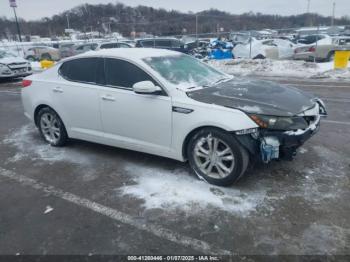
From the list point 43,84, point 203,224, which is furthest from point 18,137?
point 203,224

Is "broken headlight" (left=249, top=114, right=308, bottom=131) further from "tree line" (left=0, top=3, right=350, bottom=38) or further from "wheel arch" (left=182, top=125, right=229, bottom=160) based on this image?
"tree line" (left=0, top=3, right=350, bottom=38)

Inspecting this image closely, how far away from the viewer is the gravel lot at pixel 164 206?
2.78 m

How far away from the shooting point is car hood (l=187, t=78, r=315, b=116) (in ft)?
11.3

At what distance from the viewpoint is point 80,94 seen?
4594mm

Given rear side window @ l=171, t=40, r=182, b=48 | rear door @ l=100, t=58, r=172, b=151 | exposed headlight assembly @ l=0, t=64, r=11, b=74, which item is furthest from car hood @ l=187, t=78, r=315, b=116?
rear side window @ l=171, t=40, r=182, b=48

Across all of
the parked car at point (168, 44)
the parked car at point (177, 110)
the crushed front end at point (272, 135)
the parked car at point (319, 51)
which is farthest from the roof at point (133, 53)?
the parked car at point (168, 44)

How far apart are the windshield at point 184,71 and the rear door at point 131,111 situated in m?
0.25

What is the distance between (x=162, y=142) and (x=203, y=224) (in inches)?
50.6

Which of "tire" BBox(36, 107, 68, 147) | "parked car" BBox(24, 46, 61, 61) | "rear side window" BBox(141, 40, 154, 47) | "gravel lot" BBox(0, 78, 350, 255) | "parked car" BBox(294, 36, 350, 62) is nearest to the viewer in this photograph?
"gravel lot" BBox(0, 78, 350, 255)

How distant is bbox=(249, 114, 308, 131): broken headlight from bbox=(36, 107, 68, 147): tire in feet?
10.5

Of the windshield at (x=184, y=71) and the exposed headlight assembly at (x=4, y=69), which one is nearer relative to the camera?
the windshield at (x=184, y=71)

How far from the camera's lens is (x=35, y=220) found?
3221 mm

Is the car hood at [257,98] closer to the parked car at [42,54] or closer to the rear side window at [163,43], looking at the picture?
the rear side window at [163,43]

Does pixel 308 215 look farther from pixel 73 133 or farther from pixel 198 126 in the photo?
pixel 73 133
